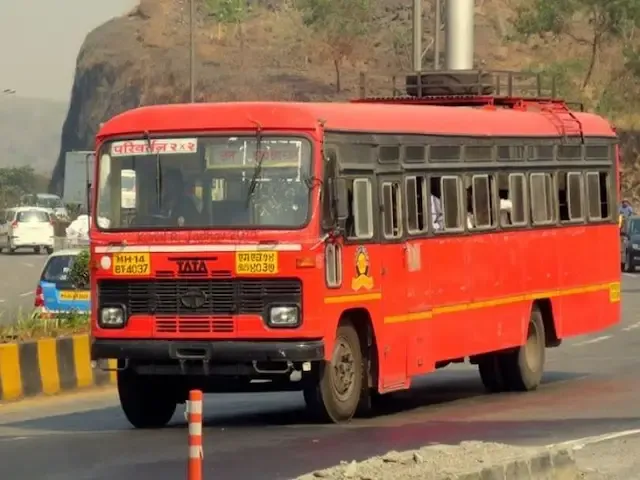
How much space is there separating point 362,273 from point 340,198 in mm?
848

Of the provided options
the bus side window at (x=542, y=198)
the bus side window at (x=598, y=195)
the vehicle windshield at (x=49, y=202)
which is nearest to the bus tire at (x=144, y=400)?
the bus side window at (x=542, y=198)

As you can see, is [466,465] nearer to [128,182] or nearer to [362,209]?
[362,209]

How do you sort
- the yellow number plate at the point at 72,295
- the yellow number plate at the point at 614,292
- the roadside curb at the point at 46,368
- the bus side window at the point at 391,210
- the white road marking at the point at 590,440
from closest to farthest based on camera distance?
1. the white road marking at the point at 590,440
2. the bus side window at the point at 391,210
3. the roadside curb at the point at 46,368
4. the yellow number plate at the point at 614,292
5. the yellow number plate at the point at 72,295

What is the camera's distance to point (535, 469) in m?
10.6

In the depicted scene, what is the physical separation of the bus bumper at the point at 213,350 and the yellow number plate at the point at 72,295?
9855mm

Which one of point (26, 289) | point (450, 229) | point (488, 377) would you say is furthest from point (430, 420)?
point (26, 289)

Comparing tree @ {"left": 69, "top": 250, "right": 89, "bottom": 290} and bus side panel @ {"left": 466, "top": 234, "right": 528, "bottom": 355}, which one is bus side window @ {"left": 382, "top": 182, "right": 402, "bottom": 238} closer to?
bus side panel @ {"left": 466, "top": 234, "right": 528, "bottom": 355}

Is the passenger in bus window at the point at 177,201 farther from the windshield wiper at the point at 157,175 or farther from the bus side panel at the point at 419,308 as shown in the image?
the bus side panel at the point at 419,308

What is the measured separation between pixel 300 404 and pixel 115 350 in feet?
12.1

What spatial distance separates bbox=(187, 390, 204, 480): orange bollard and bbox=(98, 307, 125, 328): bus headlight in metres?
6.67

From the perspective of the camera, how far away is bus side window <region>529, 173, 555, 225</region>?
19.7m

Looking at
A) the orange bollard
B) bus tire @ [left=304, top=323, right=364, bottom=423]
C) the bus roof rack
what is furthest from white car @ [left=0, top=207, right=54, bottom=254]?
the orange bollard

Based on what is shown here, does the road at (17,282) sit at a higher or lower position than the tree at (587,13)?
lower

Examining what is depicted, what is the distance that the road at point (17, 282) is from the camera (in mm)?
26953
